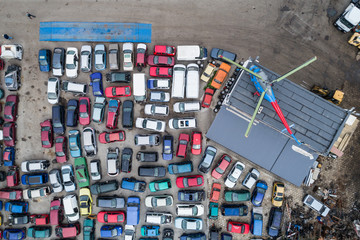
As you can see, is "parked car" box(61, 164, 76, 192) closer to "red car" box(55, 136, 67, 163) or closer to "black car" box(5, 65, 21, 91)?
"red car" box(55, 136, 67, 163)

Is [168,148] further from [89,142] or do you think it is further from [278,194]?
[278,194]

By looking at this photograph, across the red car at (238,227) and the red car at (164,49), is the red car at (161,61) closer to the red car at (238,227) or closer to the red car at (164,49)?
the red car at (164,49)

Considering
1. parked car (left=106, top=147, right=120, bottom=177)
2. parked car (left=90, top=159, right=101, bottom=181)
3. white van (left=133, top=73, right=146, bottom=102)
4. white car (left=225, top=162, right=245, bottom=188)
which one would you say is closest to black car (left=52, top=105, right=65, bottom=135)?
parked car (left=90, top=159, right=101, bottom=181)

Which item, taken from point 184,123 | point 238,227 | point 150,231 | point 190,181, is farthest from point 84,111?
point 238,227

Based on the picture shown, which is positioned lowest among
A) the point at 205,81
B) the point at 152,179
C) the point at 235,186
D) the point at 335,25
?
the point at 152,179

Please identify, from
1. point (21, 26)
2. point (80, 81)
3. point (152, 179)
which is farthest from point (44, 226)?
→ point (21, 26)

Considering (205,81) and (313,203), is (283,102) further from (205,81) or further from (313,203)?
(313,203)
